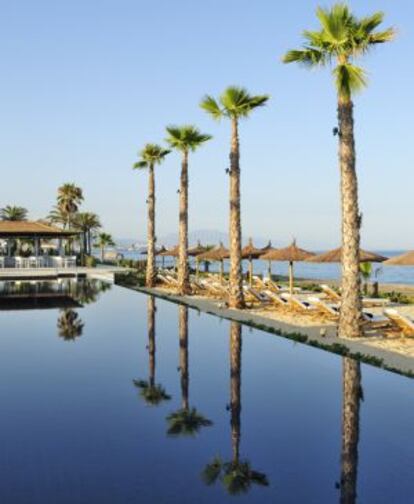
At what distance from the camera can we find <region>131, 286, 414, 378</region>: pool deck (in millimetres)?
11086

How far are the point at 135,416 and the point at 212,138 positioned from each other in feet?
73.9

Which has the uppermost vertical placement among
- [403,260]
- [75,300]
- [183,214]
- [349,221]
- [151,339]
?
[183,214]

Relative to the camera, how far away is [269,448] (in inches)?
253

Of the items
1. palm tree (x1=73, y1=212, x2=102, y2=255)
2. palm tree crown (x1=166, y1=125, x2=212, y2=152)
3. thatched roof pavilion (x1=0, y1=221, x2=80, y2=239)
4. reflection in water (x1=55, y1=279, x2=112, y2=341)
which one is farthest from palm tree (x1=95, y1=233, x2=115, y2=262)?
palm tree crown (x1=166, y1=125, x2=212, y2=152)

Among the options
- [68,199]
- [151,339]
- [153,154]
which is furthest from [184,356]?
[68,199]

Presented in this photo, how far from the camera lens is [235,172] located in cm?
2148

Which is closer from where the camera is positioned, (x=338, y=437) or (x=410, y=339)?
(x=338, y=437)

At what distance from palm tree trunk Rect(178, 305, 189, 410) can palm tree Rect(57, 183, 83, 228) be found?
47785mm

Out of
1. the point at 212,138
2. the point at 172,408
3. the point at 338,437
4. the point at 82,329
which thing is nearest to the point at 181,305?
the point at 82,329

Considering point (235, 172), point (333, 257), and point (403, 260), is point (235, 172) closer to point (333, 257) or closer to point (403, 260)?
point (333, 257)

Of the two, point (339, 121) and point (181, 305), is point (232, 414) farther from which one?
point (181, 305)

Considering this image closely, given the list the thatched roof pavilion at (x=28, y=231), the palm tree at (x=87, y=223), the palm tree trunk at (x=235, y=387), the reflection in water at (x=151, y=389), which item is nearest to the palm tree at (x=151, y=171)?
the thatched roof pavilion at (x=28, y=231)

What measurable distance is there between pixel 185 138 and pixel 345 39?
1461cm

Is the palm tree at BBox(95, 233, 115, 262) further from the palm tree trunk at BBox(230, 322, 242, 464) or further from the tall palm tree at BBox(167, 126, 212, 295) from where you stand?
the palm tree trunk at BBox(230, 322, 242, 464)
